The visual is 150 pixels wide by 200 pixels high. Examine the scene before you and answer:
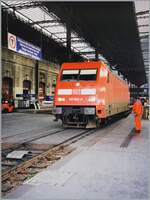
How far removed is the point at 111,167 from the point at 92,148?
251 centimetres

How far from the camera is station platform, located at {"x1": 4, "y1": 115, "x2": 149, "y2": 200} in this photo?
17.0 ft

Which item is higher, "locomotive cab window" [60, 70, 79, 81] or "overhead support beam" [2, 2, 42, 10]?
"overhead support beam" [2, 2, 42, 10]

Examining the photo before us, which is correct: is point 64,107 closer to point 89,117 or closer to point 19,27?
point 89,117

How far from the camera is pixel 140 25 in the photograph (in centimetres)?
2931

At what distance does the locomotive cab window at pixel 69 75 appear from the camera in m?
15.1

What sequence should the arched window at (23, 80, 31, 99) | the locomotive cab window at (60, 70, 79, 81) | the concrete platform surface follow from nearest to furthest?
the concrete platform surface → the locomotive cab window at (60, 70, 79, 81) → the arched window at (23, 80, 31, 99)

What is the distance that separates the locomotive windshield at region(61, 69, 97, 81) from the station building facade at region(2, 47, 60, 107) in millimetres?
15921

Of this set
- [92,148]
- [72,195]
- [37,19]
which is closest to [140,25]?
[37,19]

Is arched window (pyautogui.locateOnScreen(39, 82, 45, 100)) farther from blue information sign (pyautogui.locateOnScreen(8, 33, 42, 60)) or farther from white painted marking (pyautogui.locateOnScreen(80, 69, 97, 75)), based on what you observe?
white painted marking (pyautogui.locateOnScreen(80, 69, 97, 75))

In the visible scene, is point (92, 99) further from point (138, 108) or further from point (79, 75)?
point (138, 108)

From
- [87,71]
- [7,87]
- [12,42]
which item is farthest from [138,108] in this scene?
[7,87]

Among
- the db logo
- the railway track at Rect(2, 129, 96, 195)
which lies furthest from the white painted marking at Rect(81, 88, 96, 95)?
the db logo

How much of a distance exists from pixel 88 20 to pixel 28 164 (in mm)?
19994

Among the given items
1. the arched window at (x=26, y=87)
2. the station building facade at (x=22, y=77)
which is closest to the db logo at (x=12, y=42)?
the station building facade at (x=22, y=77)
